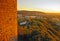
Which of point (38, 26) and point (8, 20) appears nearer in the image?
point (8, 20)

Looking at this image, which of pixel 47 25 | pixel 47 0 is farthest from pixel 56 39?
pixel 47 0

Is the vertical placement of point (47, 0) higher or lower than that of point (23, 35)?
higher

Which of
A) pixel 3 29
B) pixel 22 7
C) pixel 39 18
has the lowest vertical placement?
pixel 3 29

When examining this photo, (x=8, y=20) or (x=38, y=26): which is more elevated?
(x=8, y=20)

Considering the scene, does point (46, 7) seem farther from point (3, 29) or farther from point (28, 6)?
point (3, 29)

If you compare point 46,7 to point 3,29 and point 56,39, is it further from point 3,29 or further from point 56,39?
point 3,29

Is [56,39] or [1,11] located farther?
[56,39]
